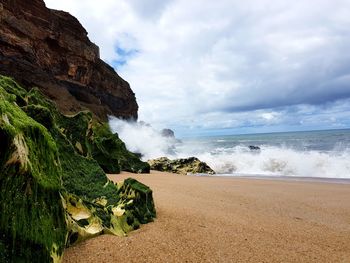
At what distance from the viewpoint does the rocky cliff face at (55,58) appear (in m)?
21.3

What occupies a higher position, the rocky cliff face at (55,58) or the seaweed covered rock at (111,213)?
the rocky cliff face at (55,58)

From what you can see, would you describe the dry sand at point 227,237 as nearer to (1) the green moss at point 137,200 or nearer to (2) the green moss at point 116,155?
(1) the green moss at point 137,200

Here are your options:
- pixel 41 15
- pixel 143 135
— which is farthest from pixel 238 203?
pixel 143 135

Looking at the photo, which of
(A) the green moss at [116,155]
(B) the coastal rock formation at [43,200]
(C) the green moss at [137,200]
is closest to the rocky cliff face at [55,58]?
(A) the green moss at [116,155]

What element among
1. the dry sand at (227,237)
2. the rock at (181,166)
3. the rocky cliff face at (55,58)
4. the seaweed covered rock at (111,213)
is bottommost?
the dry sand at (227,237)

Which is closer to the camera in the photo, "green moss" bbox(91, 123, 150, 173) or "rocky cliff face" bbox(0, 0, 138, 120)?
"green moss" bbox(91, 123, 150, 173)

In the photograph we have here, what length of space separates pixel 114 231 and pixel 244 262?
1.18 meters

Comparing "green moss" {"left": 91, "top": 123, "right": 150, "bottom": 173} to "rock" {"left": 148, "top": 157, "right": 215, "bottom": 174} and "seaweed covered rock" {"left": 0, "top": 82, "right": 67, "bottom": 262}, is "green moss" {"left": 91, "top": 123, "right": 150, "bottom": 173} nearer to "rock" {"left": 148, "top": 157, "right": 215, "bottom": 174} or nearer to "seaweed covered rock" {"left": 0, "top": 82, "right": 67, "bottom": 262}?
"rock" {"left": 148, "top": 157, "right": 215, "bottom": 174}

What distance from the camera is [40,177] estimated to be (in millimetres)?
2082

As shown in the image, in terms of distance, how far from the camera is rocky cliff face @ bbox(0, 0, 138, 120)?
840 inches

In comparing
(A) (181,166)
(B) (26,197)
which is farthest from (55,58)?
(B) (26,197)

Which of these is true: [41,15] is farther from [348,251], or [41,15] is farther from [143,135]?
[348,251]

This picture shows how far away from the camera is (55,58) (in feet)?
91.0

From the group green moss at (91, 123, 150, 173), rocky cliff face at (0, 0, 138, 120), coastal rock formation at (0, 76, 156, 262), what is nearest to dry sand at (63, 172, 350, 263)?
coastal rock formation at (0, 76, 156, 262)
